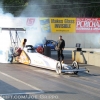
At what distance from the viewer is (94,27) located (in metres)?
43.1

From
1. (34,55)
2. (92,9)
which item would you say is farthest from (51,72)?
(92,9)

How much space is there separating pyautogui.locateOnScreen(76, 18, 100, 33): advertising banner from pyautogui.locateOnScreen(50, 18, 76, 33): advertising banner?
0.61 metres

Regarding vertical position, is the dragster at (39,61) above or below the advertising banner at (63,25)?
below

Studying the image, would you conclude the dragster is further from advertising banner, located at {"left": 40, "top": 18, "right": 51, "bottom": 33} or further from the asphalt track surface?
advertising banner, located at {"left": 40, "top": 18, "right": 51, "bottom": 33}

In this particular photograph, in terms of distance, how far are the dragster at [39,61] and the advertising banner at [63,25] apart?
22.7 metres

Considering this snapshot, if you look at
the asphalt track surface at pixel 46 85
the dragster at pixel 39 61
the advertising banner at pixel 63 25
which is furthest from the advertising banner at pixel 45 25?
the asphalt track surface at pixel 46 85

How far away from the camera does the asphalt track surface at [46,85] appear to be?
32.5 feet

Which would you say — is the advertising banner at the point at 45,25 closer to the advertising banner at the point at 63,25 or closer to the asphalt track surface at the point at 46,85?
the advertising banner at the point at 63,25

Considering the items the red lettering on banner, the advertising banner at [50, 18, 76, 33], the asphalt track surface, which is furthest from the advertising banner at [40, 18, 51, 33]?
the asphalt track surface

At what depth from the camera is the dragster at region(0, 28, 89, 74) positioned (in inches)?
577

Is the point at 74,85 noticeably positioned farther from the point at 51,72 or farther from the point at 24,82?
the point at 51,72

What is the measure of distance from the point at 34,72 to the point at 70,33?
89.9ft

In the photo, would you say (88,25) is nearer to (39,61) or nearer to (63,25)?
(63,25)

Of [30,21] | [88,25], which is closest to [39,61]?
[30,21]
